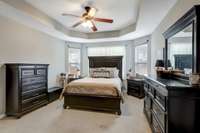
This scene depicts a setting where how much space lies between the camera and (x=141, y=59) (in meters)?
6.36

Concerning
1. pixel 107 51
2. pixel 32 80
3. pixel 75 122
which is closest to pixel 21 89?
pixel 32 80

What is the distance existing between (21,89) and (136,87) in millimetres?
4248

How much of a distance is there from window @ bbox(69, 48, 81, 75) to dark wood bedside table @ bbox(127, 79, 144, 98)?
279 cm

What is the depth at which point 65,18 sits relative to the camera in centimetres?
→ 461

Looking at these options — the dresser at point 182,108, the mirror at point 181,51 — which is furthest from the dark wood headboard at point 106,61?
the dresser at point 182,108

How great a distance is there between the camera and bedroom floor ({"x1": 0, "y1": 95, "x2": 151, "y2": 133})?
2947mm

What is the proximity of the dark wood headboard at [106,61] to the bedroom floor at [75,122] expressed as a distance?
9.24 ft

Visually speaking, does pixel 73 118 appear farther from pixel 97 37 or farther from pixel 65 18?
pixel 97 37

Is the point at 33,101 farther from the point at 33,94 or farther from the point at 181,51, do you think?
the point at 181,51

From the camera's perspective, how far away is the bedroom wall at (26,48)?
3633 mm

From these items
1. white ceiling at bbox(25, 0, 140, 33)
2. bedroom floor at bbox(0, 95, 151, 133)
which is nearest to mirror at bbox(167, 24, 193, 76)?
white ceiling at bbox(25, 0, 140, 33)

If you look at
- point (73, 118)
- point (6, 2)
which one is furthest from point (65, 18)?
point (73, 118)

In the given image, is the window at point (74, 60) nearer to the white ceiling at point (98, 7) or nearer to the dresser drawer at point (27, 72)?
the white ceiling at point (98, 7)

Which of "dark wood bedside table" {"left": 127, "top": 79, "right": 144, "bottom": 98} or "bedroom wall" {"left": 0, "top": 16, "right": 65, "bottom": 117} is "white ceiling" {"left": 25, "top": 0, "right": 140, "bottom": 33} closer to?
"bedroom wall" {"left": 0, "top": 16, "right": 65, "bottom": 117}
